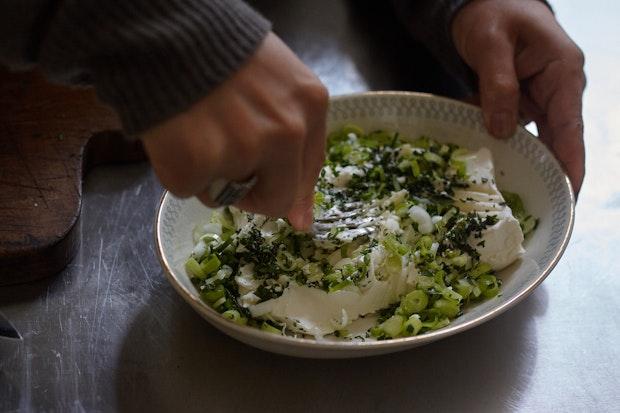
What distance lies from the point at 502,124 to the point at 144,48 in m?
0.69

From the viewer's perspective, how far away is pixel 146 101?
0.67 m

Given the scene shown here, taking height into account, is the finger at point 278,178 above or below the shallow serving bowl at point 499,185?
above

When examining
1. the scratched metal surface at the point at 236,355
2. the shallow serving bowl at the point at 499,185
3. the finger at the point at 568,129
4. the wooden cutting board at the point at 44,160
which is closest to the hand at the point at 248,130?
the shallow serving bowl at the point at 499,185

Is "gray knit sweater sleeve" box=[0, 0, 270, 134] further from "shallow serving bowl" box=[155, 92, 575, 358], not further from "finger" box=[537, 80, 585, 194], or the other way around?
"finger" box=[537, 80, 585, 194]

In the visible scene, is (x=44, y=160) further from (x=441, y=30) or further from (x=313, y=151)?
(x=441, y=30)

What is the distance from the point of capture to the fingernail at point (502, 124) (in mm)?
1169

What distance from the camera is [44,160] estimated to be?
120 cm

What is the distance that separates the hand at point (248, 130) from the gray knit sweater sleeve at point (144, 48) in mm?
16

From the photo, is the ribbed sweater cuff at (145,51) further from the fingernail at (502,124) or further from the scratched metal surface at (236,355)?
the fingernail at (502,124)

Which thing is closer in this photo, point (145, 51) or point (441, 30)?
point (145, 51)

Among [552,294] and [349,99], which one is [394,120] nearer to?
[349,99]

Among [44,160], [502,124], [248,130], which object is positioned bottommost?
[44,160]

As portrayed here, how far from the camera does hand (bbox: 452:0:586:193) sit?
3.79 ft

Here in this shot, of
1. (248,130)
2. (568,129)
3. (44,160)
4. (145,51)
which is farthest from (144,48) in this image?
(568,129)
